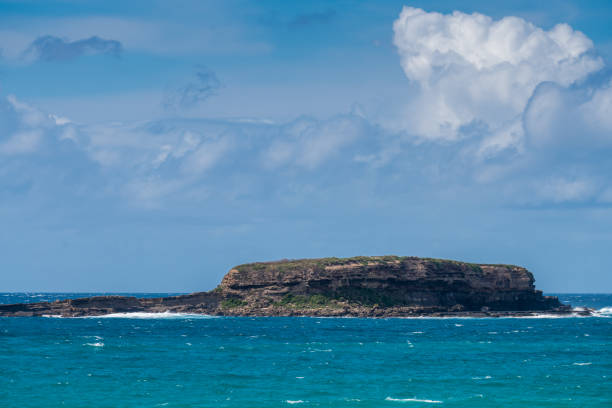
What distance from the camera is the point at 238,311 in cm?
17488

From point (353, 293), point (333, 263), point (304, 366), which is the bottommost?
point (304, 366)

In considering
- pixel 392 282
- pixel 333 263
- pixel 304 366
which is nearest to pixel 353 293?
pixel 333 263

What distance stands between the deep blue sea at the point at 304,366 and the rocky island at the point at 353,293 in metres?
34.6

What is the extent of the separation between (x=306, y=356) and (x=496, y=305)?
317ft

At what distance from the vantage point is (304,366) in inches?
3172


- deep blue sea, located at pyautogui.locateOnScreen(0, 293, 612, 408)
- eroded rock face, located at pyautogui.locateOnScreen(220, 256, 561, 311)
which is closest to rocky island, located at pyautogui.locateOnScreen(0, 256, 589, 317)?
eroded rock face, located at pyautogui.locateOnScreen(220, 256, 561, 311)

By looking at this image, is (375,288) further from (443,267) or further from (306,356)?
(306,356)

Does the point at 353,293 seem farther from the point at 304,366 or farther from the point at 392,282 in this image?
the point at 304,366

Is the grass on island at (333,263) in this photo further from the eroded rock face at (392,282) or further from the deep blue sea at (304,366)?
the deep blue sea at (304,366)

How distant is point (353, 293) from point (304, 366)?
3651 inches

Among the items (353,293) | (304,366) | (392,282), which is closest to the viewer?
(304,366)

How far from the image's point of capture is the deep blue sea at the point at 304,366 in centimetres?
6206

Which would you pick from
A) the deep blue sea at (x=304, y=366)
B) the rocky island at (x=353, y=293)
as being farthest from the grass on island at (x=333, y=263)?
the deep blue sea at (x=304, y=366)

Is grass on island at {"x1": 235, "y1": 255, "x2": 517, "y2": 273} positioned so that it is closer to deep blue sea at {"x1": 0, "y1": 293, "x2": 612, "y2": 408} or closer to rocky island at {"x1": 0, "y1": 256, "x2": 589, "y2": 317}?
rocky island at {"x1": 0, "y1": 256, "x2": 589, "y2": 317}
